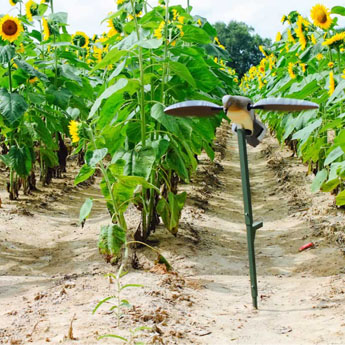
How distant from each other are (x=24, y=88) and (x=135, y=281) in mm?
2988

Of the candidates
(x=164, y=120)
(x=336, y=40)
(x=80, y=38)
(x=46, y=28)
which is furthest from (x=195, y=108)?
(x=80, y=38)

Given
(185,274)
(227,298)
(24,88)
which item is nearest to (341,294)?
(227,298)

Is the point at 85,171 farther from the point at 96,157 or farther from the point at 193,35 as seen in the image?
the point at 193,35

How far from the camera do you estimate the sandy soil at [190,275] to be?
2.55 m

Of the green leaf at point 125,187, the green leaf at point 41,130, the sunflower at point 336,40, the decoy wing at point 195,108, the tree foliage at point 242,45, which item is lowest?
the green leaf at point 125,187

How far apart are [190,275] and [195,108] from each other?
137 cm

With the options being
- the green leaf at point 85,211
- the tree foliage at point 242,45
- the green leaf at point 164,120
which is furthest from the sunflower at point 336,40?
the tree foliage at point 242,45

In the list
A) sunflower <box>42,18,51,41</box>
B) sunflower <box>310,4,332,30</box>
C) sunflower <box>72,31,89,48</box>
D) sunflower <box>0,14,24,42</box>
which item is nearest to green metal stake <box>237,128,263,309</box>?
sunflower <box>310,4,332,30</box>

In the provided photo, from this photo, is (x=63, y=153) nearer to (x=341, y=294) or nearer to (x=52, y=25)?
(x=52, y=25)

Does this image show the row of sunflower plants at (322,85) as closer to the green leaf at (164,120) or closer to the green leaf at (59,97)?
the green leaf at (164,120)

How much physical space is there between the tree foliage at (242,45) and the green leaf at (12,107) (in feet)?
165

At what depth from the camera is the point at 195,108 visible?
9.17ft

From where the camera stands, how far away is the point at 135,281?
10.7ft

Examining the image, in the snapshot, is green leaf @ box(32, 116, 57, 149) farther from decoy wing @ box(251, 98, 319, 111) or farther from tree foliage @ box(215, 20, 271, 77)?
tree foliage @ box(215, 20, 271, 77)
